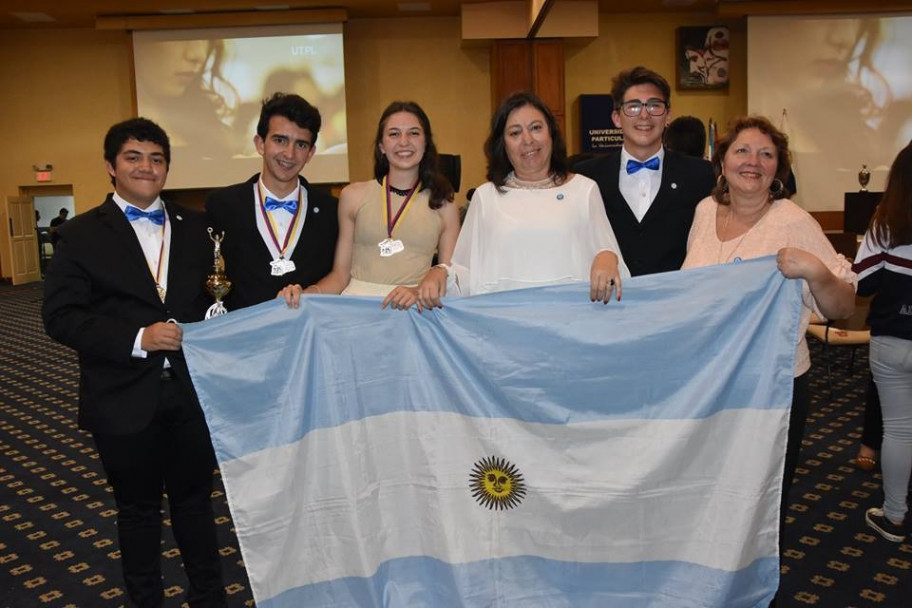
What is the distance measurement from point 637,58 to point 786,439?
12.7 meters

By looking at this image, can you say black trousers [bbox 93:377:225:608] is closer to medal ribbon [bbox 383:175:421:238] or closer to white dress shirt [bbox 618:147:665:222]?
medal ribbon [bbox 383:175:421:238]

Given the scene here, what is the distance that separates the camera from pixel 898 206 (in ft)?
10.6

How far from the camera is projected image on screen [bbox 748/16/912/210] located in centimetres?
1308

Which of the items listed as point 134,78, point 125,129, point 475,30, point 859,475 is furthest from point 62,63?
point 859,475

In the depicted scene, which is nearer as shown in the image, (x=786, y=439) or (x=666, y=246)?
(x=786, y=439)

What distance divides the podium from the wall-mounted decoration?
5.73 m

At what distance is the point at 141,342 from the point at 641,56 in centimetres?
1313

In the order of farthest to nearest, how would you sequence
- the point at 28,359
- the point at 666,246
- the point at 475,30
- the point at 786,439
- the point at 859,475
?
the point at 475,30
the point at 28,359
the point at 859,475
the point at 666,246
the point at 786,439

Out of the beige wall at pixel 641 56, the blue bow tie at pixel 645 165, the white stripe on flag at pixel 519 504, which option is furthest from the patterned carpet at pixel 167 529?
the beige wall at pixel 641 56

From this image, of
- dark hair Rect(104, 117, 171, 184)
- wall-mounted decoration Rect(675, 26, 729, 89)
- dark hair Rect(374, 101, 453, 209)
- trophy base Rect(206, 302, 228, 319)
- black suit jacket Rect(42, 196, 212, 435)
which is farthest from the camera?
wall-mounted decoration Rect(675, 26, 729, 89)

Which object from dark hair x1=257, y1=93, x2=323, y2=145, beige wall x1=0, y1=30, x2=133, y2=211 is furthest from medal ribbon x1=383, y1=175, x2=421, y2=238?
beige wall x1=0, y1=30, x2=133, y2=211

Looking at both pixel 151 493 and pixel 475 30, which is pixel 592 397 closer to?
pixel 151 493

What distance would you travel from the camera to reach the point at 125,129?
8.23 feet

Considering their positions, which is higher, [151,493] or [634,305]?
[634,305]
